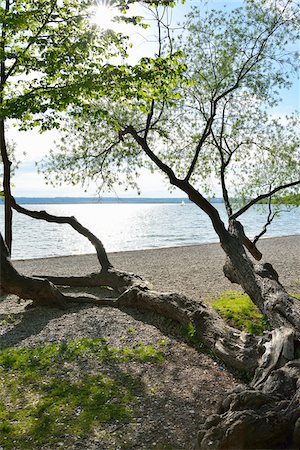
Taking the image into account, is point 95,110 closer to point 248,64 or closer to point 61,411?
point 248,64

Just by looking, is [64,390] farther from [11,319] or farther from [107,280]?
[107,280]

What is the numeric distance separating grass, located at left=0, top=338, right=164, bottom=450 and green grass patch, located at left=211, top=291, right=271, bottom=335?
2.81 meters

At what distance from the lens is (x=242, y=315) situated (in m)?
11.4

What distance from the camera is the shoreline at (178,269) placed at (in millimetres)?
17141

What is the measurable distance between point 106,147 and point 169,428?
37.8ft

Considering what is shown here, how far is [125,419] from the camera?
6371mm

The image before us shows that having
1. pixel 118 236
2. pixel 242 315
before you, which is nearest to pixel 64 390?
pixel 242 315

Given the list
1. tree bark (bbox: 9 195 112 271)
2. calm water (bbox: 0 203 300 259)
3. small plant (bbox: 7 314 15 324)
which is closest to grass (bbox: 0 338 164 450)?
small plant (bbox: 7 314 15 324)

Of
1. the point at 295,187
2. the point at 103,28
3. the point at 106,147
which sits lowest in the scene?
the point at 295,187

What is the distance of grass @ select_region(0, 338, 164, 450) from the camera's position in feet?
19.8

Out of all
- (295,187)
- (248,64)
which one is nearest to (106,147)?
(248,64)

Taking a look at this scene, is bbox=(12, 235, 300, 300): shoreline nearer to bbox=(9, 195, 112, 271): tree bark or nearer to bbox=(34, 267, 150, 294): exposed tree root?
bbox=(34, 267, 150, 294): exposed tree root

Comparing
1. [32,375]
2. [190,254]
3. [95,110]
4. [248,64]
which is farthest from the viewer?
[190,254]

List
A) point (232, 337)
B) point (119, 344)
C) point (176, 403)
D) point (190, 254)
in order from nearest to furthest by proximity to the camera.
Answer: point (176, 403) < point (232, 337) < point (119, 344) < point (190, 254)
